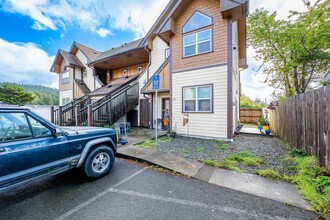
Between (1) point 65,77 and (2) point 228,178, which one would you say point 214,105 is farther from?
(1) point 65,77

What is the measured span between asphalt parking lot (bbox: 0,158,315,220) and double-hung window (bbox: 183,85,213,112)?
4.72 meters

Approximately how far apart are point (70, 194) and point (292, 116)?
808 cm

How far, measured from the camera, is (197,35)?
25.1 feet

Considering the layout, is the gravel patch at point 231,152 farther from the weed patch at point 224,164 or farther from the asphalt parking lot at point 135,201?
the asphalt parking lot at point 135,201

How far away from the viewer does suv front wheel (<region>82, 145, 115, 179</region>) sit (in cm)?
322

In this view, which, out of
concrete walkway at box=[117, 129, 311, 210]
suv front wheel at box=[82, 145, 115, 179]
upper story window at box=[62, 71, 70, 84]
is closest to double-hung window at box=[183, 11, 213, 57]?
concrete walkway at box=[117, 129, 311, 210]

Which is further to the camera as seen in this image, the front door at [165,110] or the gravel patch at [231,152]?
the front door at [165,110]

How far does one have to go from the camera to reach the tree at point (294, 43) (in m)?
8.91

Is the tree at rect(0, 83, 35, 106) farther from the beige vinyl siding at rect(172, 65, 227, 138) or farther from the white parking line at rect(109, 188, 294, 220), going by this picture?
the white parking line at rect(109, 188, 294, 220)

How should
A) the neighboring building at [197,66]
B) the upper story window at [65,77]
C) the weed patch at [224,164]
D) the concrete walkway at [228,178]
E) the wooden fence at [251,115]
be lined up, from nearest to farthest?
the concrete walkway at [228,178] → the weed patch at [224,164] → the neighboring building at [197,66] → the wooden fence at [251,115] → the upper story window at [65,77]

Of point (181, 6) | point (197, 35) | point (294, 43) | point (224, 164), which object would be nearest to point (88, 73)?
point (181, 6)

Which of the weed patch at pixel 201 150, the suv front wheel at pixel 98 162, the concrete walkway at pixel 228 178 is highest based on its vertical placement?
the suv front wheel at pixel 98 162

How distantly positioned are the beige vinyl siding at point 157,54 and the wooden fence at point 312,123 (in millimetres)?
8297

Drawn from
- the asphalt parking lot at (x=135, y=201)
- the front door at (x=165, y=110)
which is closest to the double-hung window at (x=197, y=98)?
the front door at (x=165, y=110)
